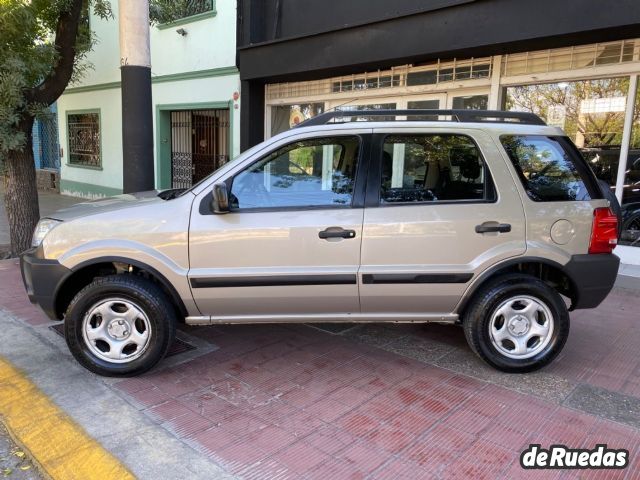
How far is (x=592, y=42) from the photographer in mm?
6305

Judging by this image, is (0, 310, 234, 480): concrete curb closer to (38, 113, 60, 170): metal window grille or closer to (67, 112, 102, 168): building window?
(67, 112, 102, 168): building window

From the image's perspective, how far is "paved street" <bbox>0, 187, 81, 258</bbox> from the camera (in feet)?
28.3

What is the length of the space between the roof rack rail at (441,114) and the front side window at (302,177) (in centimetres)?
17

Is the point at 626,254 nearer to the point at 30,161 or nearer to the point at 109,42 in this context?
the point at 30,161

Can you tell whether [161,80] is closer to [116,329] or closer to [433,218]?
[116,329]

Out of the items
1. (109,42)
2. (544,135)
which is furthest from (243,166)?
(109,42)

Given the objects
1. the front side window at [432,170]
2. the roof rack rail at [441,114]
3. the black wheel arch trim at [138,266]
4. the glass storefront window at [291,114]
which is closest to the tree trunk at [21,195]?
the black wheel arch trim at [138,266]

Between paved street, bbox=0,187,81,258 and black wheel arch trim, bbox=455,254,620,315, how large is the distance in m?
7.15

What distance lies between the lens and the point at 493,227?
3551 mm

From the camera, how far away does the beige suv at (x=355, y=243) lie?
3496mm

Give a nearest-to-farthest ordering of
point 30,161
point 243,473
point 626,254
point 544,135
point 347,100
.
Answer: point 243,473
point 544,135
point 626,254
point 30,161
point 347,100

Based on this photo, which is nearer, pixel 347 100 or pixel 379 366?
pixel 379 366

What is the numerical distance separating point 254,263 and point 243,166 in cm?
70

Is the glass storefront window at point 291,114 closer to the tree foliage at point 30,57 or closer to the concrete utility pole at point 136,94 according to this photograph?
the tree foliage at point 30,57
